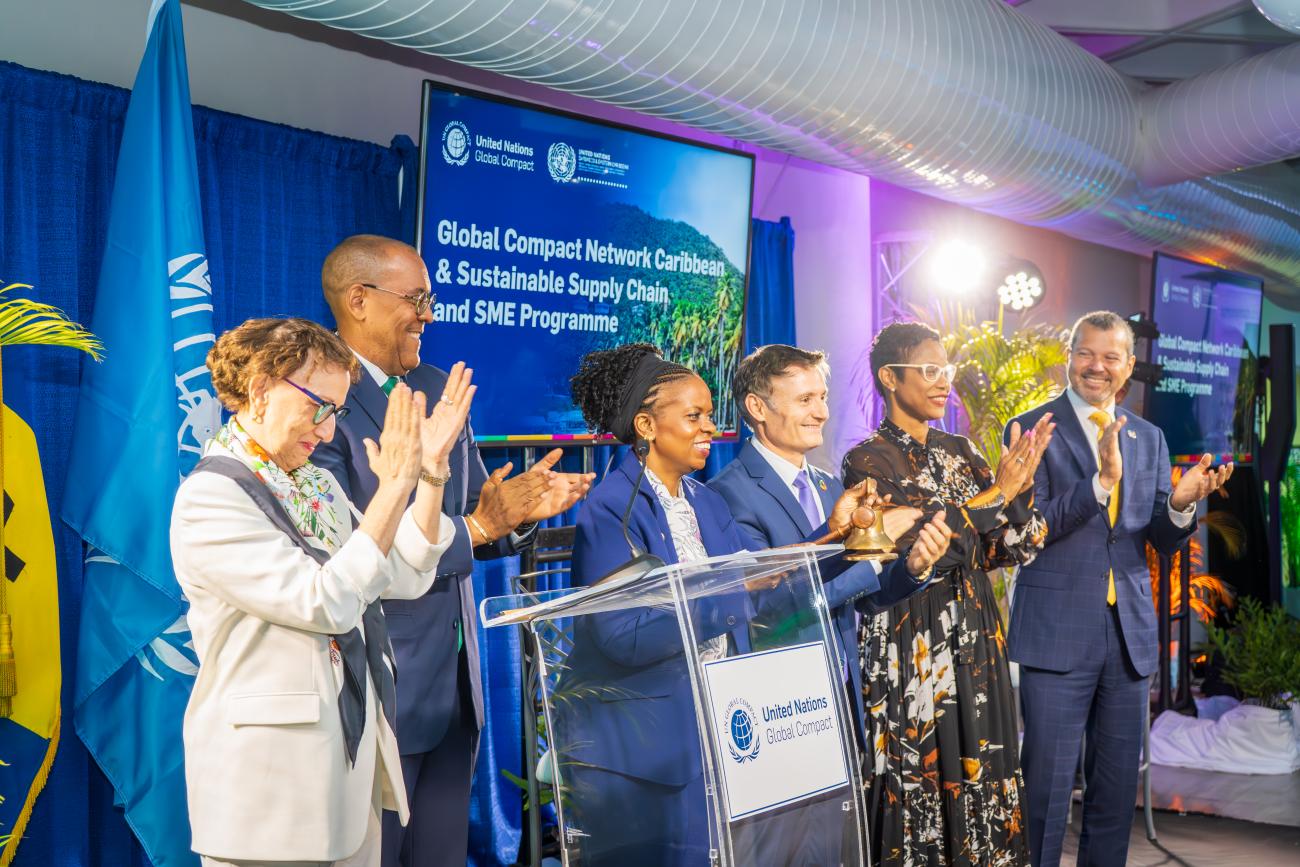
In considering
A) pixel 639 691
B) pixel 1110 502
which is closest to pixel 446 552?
pixel 639 691

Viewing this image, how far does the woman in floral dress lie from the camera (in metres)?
3.12

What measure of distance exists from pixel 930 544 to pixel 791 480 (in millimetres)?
416

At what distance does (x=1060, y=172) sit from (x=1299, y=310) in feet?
17.5

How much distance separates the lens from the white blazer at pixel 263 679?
1851 mm

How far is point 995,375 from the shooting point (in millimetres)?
5910

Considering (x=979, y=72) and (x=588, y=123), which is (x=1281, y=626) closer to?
(x=979, y=72)

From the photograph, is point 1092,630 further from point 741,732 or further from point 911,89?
point 741,732

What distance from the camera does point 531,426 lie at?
4141 millimetres

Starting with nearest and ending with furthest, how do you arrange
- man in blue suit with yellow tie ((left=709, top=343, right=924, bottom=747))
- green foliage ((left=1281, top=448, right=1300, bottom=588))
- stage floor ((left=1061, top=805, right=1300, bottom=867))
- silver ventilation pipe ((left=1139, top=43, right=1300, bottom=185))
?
man in blue suit with yellow tie ((left=709, top=343, right=924, bottom=747)) → stage floor ((left=1061, top=805, right=1300, bottom=867)) → silver ventilation pipe ((left=1139, top=43, right=1300, bottom=185)) → green foliage ((left=1281, top=448, right=1300, bottom=588))

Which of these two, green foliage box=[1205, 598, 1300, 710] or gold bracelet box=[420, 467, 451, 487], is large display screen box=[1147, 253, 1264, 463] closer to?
green foliage box=[1205, 598, 1300, 710]

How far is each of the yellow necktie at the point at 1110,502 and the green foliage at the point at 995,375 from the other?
201cm

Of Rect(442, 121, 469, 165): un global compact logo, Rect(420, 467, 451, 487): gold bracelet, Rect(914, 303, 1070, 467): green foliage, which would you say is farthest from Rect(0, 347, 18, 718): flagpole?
Rect(914, 303, 1070, 467): green foliage

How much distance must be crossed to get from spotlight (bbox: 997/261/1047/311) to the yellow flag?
5401 mm

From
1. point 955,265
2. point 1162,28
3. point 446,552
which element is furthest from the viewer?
point 955,265
